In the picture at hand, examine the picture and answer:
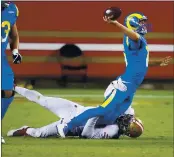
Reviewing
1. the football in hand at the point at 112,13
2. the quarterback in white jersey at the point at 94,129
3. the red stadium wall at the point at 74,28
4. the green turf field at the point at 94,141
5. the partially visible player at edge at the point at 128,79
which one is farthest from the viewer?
the red stadium wall at the point at 74,28

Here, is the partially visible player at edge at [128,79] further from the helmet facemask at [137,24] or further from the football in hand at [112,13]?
the football in hand at [112,13]

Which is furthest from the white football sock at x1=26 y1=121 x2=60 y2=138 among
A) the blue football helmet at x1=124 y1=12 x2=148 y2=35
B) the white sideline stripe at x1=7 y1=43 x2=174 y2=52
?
the white sideline stripe at x1=7 y1=43 x2=174 y2=52

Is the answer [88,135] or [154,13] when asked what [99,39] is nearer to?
[154,13]

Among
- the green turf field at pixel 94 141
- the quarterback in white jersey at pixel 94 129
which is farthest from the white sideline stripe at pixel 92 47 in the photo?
the quarterback in white jersey at pixel 94 129

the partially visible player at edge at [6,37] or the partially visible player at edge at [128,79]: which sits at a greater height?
the partially visible player at edge at [6,37]

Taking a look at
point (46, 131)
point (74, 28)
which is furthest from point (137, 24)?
point (74, 28)

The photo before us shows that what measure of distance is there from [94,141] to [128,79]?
92cm

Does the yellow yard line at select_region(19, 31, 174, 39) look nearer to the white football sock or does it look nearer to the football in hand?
the white football sock

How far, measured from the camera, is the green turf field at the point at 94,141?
9984 millimetres

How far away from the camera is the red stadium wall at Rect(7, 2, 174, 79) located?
19609 millimetres

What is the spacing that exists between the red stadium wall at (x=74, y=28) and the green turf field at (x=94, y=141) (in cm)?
301

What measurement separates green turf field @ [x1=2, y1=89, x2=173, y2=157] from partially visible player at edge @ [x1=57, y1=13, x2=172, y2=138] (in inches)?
12.6

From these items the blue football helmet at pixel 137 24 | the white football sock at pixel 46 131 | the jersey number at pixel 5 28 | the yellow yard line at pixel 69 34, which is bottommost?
the yellow yard line at pixel 69 34

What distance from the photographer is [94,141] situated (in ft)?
36.1
